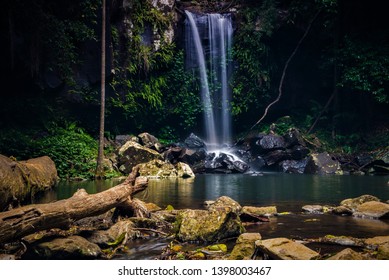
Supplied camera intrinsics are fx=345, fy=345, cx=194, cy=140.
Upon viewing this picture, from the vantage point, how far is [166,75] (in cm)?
1864

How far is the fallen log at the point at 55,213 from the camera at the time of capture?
9.05 feet

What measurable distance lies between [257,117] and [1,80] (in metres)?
12.9

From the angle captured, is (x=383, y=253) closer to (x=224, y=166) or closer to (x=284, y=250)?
(x=284, y=250)

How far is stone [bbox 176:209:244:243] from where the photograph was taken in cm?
337

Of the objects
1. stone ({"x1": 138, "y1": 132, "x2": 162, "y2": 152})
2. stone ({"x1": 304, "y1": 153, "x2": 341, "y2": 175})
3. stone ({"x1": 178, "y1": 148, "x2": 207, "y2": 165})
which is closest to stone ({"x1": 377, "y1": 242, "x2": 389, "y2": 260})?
stone ({"x1": 304, "y1": 153, "x2": 341, "y2": 175})

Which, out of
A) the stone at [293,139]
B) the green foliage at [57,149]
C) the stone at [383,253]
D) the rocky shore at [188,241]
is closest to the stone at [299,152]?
the stone at [293,139]

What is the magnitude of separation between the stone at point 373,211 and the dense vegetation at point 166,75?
327 inches

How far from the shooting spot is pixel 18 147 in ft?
34.3

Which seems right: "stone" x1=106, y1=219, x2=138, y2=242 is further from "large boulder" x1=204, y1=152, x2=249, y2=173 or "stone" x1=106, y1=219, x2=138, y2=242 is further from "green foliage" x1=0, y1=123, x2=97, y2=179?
"large boulder" x1=204, y1=152, x2=249, y2=173

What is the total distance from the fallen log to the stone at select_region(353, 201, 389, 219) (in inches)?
122

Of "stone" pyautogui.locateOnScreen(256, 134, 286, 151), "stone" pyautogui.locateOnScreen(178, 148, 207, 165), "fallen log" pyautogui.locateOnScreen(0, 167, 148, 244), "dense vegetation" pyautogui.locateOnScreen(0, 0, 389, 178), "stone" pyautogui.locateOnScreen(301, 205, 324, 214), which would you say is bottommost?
"stone" pyautogui.locateOnScreen(301, 205, 324, 214)

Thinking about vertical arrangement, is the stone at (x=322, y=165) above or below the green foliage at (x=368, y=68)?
below

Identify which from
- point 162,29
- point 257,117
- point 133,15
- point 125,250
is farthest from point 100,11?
point 125,250

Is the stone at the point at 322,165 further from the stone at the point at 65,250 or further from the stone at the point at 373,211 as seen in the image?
the stone at the point at 65,250
